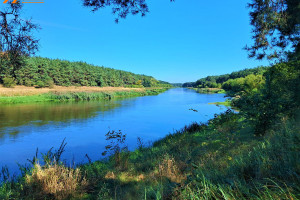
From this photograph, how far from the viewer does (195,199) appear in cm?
202

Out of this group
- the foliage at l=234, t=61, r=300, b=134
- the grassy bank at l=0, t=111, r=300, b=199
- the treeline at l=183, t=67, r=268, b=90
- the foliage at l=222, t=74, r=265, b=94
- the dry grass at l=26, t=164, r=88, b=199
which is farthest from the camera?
the treeline at l=183, t=67, r=268, b=90

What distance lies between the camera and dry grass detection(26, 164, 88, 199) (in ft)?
11.7

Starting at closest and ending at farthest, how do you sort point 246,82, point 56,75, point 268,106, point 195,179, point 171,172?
point 195,179, point 171,172, point 268,106, point 246,82, point 56,75

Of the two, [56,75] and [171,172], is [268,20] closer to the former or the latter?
[171,172]

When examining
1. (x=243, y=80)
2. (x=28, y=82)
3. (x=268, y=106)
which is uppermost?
(x=243, y=80)

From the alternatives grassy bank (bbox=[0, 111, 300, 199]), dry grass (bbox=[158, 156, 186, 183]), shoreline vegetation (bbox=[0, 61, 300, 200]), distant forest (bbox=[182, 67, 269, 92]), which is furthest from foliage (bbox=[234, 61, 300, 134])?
dry grass (bbox=[158, 156, 186, 183])

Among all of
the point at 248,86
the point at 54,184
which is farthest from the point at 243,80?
the point at 54,184

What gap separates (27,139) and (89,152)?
17.8 feet

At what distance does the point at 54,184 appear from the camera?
142 inches

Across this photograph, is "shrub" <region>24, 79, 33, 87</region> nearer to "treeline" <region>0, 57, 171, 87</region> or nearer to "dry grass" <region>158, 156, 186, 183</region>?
"treeline" <region>0, 57, 171, 87</region>

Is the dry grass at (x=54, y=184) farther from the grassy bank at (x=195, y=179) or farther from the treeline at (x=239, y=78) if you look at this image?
the treeline at (x=239, y=78)

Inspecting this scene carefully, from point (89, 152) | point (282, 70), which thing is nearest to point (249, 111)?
point (282, 70)

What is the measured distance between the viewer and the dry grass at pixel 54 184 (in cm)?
356

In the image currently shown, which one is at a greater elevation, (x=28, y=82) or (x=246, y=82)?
(x=28, y=82)
